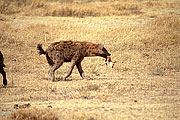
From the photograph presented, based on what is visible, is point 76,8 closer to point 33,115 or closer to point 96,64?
point 96,64

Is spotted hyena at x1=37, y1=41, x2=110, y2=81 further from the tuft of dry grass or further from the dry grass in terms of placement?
the dry grass

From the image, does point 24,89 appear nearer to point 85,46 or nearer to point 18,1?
point 85,46

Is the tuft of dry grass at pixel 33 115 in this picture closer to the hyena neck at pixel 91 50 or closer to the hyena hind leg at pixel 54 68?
the hyena hind leg at pixel 54 68

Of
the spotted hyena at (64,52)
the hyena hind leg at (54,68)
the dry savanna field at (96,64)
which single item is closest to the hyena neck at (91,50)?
the spotted hyena at (64,52)

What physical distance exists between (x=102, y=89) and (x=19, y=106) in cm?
270

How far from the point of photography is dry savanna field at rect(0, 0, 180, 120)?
358 inches

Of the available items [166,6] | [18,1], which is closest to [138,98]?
[166,6]

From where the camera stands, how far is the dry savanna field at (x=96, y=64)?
910cm

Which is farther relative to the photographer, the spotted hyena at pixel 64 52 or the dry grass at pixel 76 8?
the dry grass at pixel 76 8

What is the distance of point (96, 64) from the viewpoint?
16.1 m

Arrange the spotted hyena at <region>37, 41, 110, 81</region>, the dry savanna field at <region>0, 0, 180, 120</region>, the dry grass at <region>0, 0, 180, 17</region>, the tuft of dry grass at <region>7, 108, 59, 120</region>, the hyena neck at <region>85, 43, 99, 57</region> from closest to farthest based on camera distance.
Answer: the tuft of dry grass at <region>7, 108, 59, 120</region>, the dry savanna field at <region>0, 0, 180, 120</region>, the spotted hyena at <region>37, 41, 110, 81</region>, the hyena neck at <region>85, 43, 99, 57</region>, the dry grass at <region>0, 0, 180, 17</region>

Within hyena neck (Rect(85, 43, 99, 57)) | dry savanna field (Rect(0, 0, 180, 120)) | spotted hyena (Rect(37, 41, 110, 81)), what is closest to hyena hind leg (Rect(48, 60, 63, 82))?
spotted hyena (Rect(37, 41, 110, 81))

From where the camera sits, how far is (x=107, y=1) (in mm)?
31031

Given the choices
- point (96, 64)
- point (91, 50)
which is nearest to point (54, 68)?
point (91, 50)
